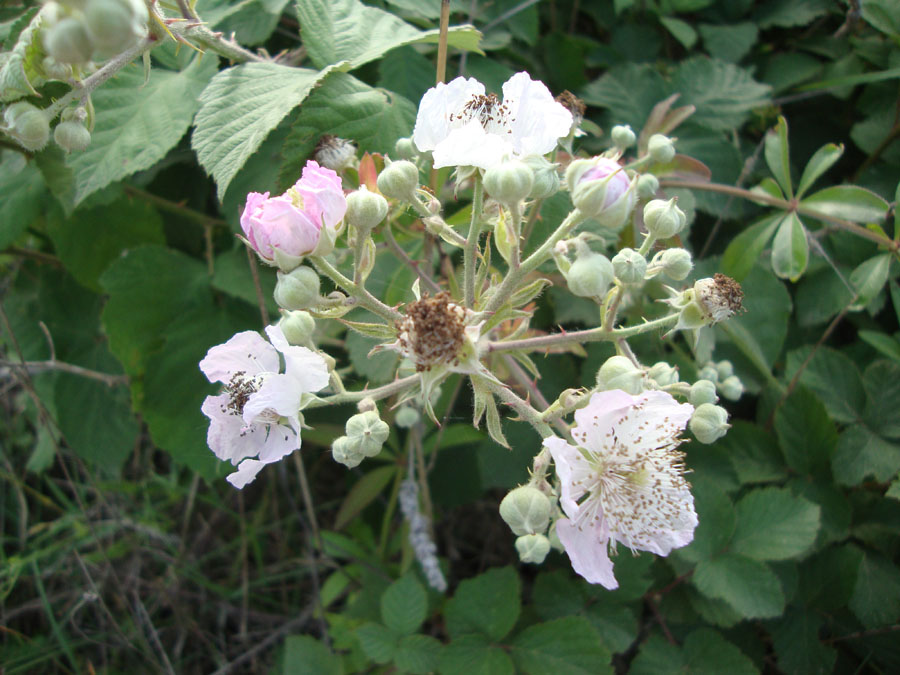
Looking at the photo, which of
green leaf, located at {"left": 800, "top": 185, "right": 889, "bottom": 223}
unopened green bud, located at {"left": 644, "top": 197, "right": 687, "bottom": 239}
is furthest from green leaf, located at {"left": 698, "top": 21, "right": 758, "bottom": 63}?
unopened green bud, located at {"left": 644, "top": 197, "right": 687, "bottom": 239}

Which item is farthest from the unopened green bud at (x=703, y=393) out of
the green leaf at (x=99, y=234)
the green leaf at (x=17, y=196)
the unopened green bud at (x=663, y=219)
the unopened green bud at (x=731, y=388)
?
the green leaf at (x=17, y=196)

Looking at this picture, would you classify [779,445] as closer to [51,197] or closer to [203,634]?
[203,634]

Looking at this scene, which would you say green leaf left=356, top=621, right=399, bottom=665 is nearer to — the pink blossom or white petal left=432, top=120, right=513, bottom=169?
the pink blossom

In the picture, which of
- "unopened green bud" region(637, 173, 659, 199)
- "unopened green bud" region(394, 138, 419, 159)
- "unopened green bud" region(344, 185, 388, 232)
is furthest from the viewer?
"unopened green bud" region(637, 173, 659, 199)

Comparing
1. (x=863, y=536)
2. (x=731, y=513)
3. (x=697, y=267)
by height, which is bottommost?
(x=863, y=536)

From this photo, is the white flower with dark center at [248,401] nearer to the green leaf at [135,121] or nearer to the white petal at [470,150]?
the white petal at [470,150]

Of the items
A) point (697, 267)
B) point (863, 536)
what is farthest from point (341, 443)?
point (863, 536)
